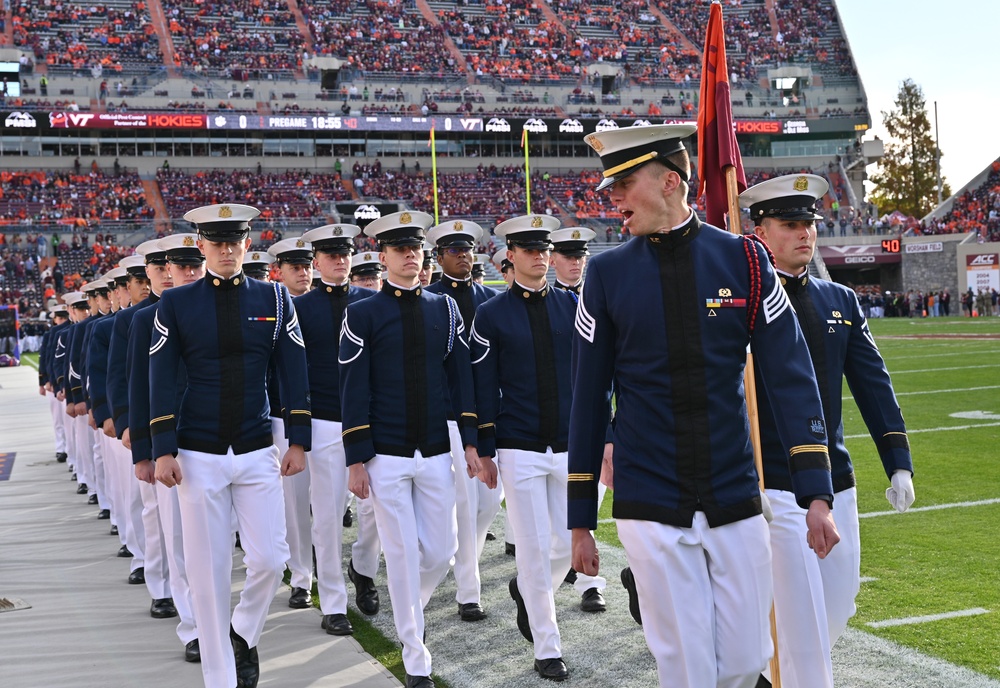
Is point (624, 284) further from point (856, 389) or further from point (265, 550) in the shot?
point (265, 550)

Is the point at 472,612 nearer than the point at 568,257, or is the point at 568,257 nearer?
the point at 472,612

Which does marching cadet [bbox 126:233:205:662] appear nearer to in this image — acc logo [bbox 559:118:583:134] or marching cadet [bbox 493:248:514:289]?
marching cadet [bbox 493:248:514:289]

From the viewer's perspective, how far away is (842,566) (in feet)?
13.2

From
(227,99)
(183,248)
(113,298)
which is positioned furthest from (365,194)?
(183,248)

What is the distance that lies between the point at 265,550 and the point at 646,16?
58924mm

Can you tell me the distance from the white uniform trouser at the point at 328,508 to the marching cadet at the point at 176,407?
79cm

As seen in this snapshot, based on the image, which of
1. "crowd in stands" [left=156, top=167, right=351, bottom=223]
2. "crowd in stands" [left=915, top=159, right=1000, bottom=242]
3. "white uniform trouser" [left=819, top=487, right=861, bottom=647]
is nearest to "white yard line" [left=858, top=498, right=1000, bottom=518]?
"white uniform trouser" [left=819, top=487, right=861, bottom=647]

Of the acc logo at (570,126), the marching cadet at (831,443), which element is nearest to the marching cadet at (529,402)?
the marching cadet at (831,443)

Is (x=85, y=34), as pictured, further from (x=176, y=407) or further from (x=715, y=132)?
(x=715, y=132)

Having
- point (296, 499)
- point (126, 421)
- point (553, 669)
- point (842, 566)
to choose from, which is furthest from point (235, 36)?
point (842, 566)

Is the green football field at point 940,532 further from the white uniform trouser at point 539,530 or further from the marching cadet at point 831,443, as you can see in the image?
the white uniform trouser at point 539,530

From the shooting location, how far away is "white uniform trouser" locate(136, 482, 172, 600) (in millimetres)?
6953

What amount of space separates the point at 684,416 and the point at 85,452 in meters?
10.4

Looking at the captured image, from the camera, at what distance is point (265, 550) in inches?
202
